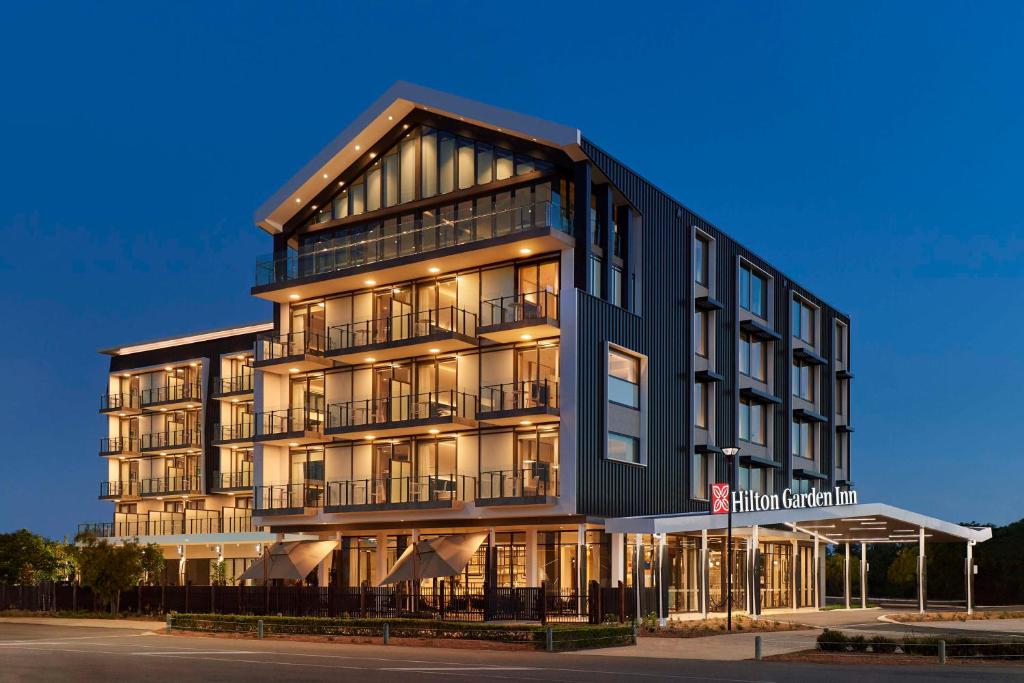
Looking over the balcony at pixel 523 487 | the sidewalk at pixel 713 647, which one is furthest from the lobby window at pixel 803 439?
the sidewalk at pixel 713 647

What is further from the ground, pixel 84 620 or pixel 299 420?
pixel 299 420

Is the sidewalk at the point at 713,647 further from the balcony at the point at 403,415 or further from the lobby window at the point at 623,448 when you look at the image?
the balcony at the point at 403,415

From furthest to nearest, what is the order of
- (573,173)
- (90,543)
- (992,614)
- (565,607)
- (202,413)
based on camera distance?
(202,413)
(90,543)
(992,614)
(573,173)
(565,607)

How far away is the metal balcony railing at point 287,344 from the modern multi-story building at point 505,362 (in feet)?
0.44

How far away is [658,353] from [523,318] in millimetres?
7772

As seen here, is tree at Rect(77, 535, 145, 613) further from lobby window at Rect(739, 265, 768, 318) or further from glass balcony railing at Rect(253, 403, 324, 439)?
lobby window at Rect(739, 265, 768, 318)

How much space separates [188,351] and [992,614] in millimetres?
53284

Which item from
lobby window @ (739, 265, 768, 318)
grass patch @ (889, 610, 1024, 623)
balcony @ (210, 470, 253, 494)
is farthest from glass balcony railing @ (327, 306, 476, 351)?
balcony @ (210, 470, 253, 494)

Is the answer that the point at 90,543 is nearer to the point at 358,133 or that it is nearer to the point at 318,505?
the point at 318,505

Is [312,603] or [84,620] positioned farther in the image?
[84,620]

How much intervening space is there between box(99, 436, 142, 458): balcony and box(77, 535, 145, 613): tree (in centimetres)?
2986

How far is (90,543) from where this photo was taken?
55375mm

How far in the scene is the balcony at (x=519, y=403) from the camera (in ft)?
150

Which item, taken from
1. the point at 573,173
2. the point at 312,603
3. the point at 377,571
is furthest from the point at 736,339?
the point at 312,603
